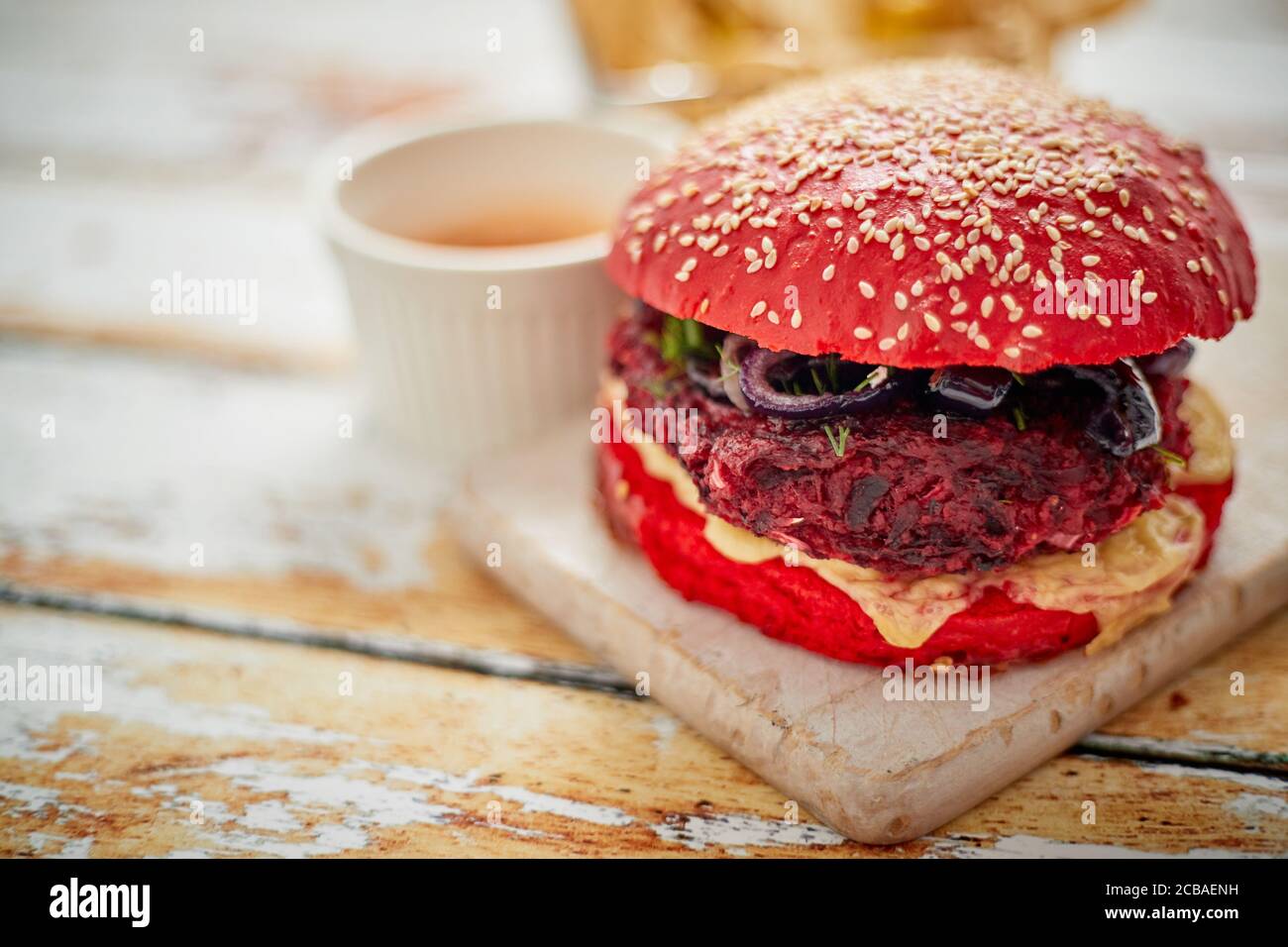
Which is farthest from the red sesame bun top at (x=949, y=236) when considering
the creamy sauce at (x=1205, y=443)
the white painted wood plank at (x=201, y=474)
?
the white painted wood plank at (x=201, y=474)

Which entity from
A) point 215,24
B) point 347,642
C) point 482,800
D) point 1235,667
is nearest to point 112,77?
point 215,24

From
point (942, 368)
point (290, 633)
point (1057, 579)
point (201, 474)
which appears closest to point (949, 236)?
point (942, 368)

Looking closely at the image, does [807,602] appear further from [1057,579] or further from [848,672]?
[1057,579]

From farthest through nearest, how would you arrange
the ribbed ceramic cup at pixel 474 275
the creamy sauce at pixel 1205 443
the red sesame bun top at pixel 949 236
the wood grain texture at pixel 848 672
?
the ribbed ceramic cup at pixel 474 275 → the creamy sauce at pixel 1205 443 → the wood grain texture at pixel 848 672 → the red sesame bun top at pixel 949 236

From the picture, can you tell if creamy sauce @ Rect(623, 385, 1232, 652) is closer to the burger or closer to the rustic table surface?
the burger

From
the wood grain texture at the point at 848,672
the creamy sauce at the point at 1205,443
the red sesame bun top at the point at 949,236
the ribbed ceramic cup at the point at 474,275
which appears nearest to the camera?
the red sesame bun top at the point at 949,236

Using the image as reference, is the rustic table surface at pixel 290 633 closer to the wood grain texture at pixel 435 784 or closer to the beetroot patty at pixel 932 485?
the wood grain texture at pixel 435 784

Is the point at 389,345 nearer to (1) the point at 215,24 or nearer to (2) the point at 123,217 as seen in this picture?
(2) the point at 123,217
